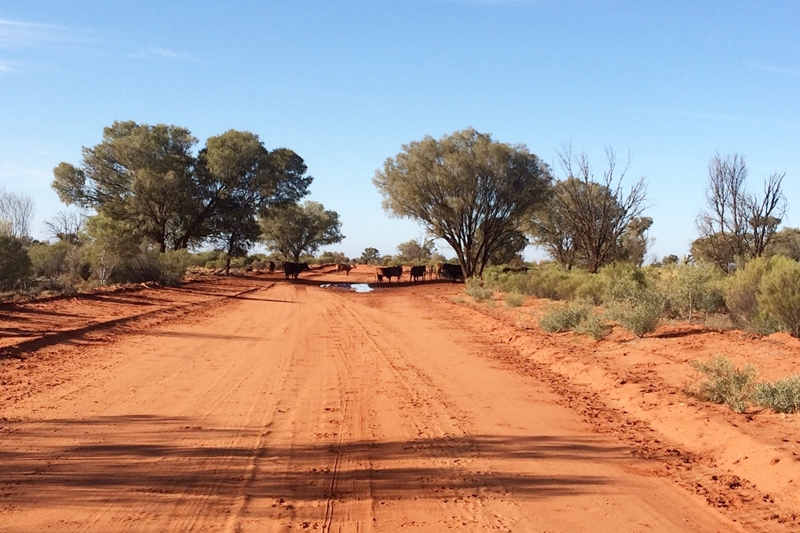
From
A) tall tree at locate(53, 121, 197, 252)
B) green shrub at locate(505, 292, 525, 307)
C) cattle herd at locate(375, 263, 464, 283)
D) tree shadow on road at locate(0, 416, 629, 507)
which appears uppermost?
tall tree at locate(53, 121, 197, 252)

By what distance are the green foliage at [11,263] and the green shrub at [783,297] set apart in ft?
72.0

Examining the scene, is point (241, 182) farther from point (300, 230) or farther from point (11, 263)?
point (300, 230)

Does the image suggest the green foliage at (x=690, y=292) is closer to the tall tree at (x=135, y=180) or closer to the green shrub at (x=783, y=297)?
the green shrub at (x=783, y=297)

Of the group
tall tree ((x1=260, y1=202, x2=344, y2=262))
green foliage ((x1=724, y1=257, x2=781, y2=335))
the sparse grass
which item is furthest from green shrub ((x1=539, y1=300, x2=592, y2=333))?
tall tree ((x1=260, y1=202, x2=344, y2=262))

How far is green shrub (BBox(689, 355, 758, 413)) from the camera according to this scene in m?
8.60

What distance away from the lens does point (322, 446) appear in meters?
6.83

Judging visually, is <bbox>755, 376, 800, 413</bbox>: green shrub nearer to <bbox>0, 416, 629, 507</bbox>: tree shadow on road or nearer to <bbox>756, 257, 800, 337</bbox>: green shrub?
<bbox>0, 416, 629, 507</bbox>: tree shadow on road

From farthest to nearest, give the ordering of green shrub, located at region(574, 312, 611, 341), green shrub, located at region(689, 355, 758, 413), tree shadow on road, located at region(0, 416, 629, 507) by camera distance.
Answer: green shrub, located at region(574, 312, 611, 341)
green shrub, located at region(689, 355, 758, 413)
tree shadow on road, located at region(0, 416, 629, 507)

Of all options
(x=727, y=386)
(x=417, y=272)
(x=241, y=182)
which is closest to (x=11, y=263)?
(x=727, y=386)

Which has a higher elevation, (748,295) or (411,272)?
(411,272)

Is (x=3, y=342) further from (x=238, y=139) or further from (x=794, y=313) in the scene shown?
(x=238, y=139)

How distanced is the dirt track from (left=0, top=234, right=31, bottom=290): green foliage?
28.2 ft

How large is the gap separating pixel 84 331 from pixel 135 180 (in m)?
31.7

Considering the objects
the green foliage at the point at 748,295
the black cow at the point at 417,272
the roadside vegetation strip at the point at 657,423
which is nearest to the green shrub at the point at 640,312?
the roadside vegetation strip at the point at 657,423
